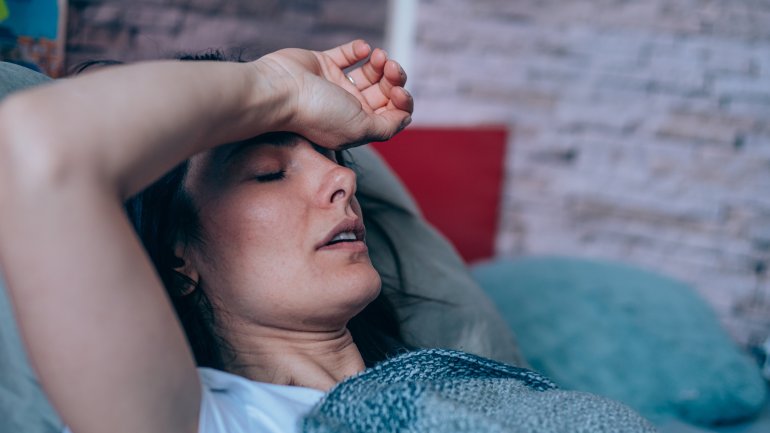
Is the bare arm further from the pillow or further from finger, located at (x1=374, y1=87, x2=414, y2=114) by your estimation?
the pillow

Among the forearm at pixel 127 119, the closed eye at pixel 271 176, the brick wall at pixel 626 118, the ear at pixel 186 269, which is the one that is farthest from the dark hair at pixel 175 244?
the brick wall at pixel 626 118

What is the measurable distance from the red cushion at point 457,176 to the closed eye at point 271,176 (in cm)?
101

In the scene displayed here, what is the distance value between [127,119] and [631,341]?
52.3 inches

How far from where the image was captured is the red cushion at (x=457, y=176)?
208 cm

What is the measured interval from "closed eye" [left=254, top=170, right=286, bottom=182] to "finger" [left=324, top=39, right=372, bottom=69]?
18 cm

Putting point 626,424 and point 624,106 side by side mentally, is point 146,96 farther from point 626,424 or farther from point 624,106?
point 624,106

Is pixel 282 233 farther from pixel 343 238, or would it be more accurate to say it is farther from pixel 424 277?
pixel 424 277

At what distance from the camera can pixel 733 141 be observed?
2.23 metres

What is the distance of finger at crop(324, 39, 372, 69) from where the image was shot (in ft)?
3.40

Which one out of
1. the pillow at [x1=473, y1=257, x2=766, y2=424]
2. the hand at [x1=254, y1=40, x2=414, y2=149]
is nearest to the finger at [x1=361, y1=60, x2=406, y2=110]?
the hand at [x1=254, y1=40, x2=414, y2=149]

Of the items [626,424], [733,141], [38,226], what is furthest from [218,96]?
[733,141]

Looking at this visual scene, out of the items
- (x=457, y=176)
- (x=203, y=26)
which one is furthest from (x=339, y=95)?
(x=457, y=176)

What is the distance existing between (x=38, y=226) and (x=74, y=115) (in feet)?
0.32

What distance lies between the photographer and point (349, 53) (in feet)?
3.45
